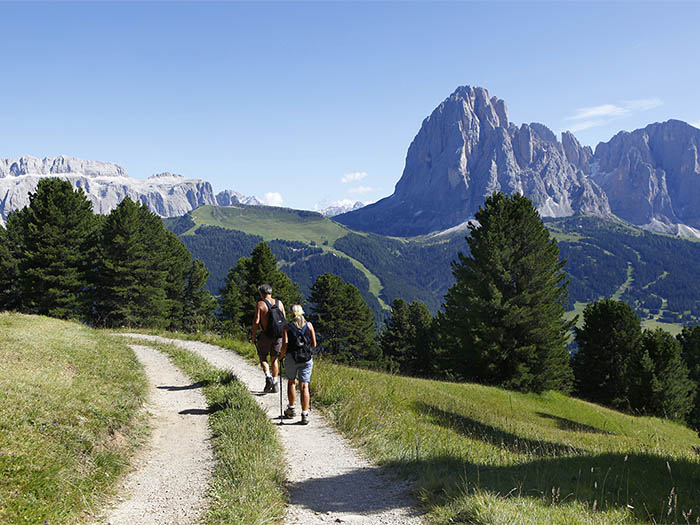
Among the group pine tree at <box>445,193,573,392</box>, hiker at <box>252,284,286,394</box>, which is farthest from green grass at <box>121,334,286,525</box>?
pine tree at <box>445,193,573,392</box>

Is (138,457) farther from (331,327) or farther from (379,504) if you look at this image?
(331,327)

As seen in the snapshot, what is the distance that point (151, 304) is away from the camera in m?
48.6

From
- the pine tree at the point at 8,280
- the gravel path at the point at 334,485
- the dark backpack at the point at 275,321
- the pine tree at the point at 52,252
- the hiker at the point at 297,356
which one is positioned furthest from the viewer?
the pine tree at the point at 8,280

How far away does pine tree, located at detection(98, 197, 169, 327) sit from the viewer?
1761 inches

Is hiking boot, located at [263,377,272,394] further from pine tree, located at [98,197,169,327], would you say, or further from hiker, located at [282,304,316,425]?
pine tree, located at [98,197,169,327]

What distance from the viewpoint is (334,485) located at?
20.8 ft

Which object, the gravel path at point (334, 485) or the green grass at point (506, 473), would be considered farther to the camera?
the gravel path at point (334, 485)

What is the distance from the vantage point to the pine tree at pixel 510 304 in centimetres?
2975

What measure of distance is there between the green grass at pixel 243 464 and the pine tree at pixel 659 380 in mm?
42958

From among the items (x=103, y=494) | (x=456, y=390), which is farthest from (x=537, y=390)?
(x=103, y=494)

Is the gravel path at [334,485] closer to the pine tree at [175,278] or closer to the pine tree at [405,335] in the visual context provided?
the pine tree at [175,278]

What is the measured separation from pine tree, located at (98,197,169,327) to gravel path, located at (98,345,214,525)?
3835cm

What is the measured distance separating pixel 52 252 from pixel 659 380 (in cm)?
6139

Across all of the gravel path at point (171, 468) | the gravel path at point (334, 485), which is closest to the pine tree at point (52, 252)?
the gravel path at point (171, 468)
